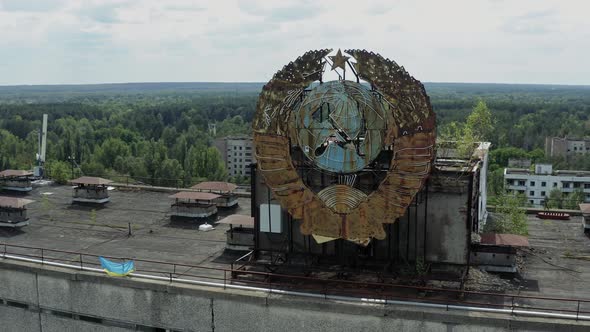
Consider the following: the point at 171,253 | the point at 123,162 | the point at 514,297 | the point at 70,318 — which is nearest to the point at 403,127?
the point at 514,297

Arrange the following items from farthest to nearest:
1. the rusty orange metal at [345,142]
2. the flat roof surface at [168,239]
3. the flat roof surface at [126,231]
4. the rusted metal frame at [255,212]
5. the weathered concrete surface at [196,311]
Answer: the flat roof surface at [126,231]
the rusted metal frame at [255,212]
the flat roof surface at [168,239]
the rusty orange metal at [345,142]
the weathered concrete surface at [196,311]

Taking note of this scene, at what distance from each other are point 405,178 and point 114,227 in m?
22.6

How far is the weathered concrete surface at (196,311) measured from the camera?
75.2ft

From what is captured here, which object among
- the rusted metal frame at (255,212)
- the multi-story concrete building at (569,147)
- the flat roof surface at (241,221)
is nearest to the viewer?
the rusted metal frame at (255,212)

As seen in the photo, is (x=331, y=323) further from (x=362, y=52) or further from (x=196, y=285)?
(x=362, y=52)

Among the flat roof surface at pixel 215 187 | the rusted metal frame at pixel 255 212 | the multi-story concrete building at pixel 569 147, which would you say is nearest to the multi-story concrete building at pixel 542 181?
the multi-story concrete building at pixel 569 147

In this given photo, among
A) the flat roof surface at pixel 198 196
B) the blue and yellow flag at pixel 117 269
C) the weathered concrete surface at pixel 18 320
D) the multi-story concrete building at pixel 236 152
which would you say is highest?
the flat roof surface at pixel 198 196

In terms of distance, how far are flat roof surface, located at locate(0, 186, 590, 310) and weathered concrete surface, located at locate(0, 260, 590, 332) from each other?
11.5ft

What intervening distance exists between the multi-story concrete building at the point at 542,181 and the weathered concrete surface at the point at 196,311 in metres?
98.1

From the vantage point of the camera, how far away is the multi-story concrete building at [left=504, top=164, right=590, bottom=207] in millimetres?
114631

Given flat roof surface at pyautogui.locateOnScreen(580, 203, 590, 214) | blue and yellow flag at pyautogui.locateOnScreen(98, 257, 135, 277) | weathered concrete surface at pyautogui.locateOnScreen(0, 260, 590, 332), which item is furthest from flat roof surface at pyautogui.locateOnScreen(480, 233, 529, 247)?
blue and yellow flag at pyautogui.locateOnScreen(98, 257, 135, 277)

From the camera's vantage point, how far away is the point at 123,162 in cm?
12569

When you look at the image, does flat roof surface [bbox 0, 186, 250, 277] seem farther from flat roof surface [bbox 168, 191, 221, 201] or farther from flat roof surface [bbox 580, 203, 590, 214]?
flat roof surface [bbox 580, 203, 590, 214]

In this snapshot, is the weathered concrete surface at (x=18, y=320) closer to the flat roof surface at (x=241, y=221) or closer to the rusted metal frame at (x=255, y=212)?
the flat roof surface at (x=241, y=221)
